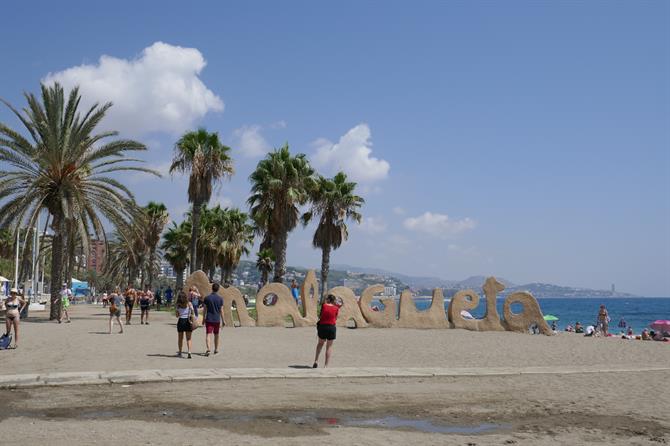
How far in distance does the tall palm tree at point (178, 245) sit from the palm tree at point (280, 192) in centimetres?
1766

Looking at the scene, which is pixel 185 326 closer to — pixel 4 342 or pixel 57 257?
pixel 4 342

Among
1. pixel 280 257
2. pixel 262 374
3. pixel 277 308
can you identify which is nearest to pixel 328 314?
pixel 262 374

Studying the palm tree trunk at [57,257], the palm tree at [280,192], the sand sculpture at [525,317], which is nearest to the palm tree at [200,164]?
the palm tree at [280,192]

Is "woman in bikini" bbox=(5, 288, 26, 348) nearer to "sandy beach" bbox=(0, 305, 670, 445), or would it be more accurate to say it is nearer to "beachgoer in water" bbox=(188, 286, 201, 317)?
"sandy beach" bbox=(0, 305, 670, 445)

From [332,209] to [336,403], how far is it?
32.3m

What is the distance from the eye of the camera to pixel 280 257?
37.1 metres

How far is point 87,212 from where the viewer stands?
26.6 m

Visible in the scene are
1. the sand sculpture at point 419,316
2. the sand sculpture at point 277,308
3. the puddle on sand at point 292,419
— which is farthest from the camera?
the sand sculpture at point 419,316

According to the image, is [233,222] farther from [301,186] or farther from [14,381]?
[14,381]

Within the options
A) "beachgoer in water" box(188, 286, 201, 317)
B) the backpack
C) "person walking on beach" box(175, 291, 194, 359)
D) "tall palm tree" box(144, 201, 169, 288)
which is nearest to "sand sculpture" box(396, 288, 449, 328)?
"beachgoer in water" box(188, 286, 201, 317)

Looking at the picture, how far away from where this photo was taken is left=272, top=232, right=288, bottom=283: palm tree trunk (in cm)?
3628

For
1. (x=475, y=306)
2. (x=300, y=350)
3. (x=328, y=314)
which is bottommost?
(x=300, y=350)

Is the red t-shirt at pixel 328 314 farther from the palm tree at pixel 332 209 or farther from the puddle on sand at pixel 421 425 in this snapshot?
the palm tree at pixel 332 209

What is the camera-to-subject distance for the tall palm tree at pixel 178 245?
54.3 meters
